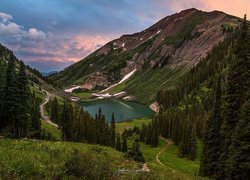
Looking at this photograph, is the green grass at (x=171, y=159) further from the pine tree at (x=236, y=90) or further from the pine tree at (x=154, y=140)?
the pine tree at (x=236, y=90)

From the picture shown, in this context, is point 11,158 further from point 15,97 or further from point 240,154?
point 15,97

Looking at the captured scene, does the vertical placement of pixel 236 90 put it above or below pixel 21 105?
above

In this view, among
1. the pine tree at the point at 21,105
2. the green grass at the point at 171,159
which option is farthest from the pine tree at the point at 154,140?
the pine tree at the point at 21,105

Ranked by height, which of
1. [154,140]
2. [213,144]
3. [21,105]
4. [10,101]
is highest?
[10,101]

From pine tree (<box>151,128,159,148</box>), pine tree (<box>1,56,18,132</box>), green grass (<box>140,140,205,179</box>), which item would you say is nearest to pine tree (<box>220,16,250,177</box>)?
green grass (<box>140,140,205,179</box>)

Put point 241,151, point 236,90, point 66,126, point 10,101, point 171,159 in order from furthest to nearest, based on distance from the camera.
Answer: point 171,159 < point 66,126 < point 10,101 < point 236,90 < point 241,151

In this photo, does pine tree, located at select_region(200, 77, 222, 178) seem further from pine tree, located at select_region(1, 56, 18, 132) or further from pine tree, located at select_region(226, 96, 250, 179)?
pine tree, located at select_region(1, 56, 18, 132)

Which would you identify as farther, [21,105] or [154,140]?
[154,140]

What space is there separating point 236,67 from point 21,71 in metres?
48.2

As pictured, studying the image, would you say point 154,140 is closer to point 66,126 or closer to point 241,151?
point 66,126

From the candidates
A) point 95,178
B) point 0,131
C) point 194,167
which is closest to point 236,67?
point 95,178

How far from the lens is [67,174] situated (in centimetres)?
2042

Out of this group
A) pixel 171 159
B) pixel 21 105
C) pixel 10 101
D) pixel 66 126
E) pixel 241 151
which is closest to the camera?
pixel 241 151

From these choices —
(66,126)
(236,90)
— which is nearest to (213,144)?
(236,90)
